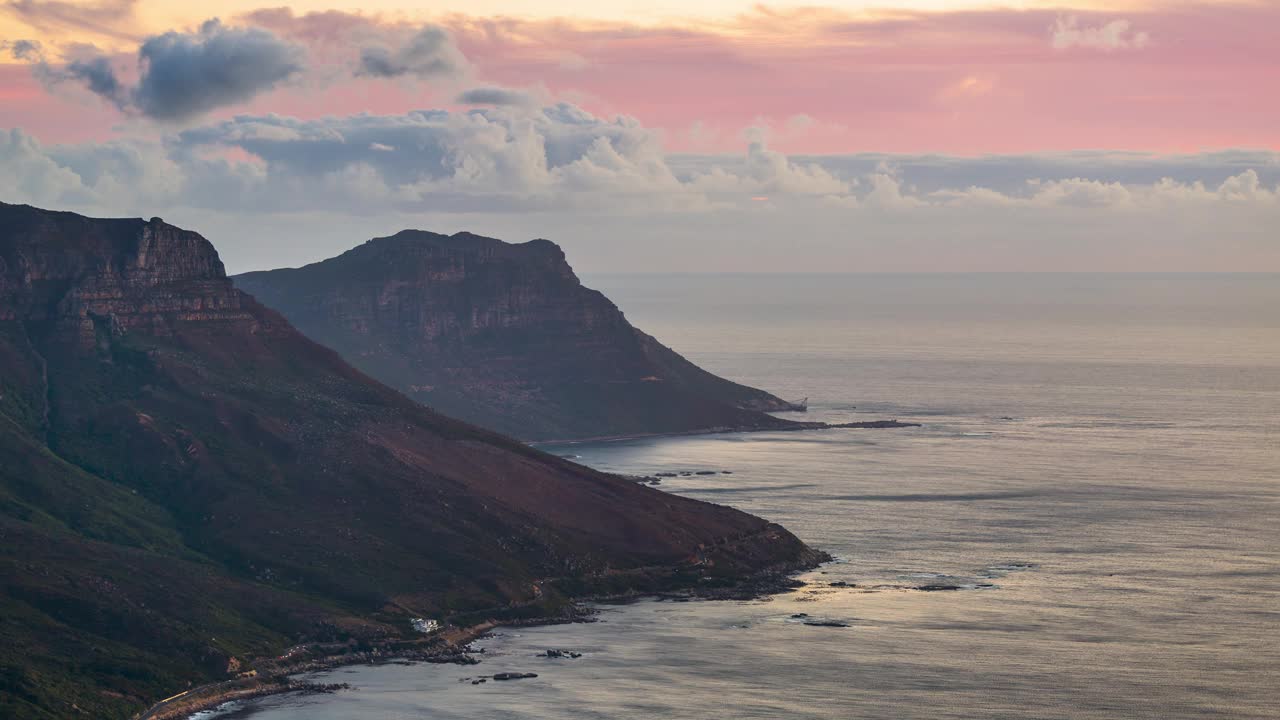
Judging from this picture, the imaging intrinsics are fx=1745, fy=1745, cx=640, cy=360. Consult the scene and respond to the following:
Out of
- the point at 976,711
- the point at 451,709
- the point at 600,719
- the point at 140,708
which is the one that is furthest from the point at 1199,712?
the point at 140,708

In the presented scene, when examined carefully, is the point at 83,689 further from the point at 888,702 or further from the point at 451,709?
the point at 888,702

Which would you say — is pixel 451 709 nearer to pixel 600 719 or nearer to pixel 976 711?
pixel 600 719

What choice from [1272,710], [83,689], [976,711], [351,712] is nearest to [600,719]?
[351,712]

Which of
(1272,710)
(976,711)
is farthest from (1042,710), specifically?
(1272,710)

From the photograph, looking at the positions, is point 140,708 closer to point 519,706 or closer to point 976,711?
point 519,706

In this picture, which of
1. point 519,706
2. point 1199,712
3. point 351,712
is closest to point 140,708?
point 351,712

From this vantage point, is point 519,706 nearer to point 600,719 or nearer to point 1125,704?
point 600,719
